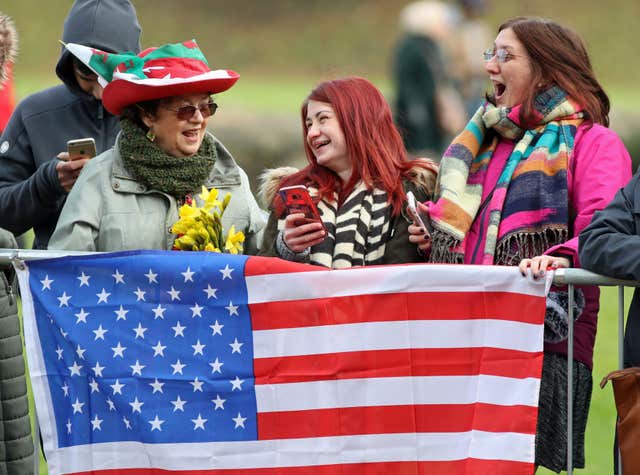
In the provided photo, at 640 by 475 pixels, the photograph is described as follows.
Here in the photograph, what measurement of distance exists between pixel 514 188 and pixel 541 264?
1.62ft

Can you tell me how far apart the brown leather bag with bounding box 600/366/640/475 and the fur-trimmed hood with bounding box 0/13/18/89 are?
2872 mm

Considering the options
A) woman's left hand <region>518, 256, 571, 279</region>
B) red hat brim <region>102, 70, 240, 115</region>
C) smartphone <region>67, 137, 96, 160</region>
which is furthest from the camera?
smartphone <region>67, 137, 96, 160</region>

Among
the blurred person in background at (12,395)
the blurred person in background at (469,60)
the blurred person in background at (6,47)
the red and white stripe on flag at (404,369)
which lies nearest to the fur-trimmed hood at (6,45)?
the blurred person in background at (6,47)

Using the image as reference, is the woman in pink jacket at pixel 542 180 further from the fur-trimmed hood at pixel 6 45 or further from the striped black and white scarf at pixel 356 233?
the fur-trimmed hood at pixel 6 45

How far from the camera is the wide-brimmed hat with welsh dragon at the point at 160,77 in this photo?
5.54 meters

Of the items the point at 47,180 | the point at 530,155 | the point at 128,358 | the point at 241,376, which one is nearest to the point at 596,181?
the point at 530,155

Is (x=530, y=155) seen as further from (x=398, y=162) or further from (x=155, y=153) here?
(x=155, y=153)

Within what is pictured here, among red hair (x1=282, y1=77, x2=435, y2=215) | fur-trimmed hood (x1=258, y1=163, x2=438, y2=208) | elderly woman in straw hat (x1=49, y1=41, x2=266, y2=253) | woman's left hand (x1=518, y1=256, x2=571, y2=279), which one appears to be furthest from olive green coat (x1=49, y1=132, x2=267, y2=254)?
woman's left hand (x1=518, y1=256, x2=571, y2=279)

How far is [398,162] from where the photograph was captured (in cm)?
564

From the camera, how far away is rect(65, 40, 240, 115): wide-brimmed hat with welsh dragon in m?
5.54

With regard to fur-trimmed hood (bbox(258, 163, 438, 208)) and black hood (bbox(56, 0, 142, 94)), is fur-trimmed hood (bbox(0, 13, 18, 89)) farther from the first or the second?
fur-trimmed hood (bbox(258, 163, 438, 208))

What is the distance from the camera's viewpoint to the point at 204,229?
5344 millimetres

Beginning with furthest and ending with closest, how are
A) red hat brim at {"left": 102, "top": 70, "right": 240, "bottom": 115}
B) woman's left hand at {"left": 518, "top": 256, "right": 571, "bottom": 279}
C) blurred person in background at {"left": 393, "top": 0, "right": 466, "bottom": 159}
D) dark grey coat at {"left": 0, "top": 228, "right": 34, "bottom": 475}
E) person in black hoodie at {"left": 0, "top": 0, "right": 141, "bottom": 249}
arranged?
blurred person in background at {"left": 393, "top": 0, "right": 466, "bottom": 159} → person in black hoodie at {"left": 0, "top": 0, "right": 141, "bottom": 249} → red hat brim at {"left": 102, "top": 70, "right": 240, "bottom": 115} → dark grey coat at {"left": 0, "top": 228, "right": 34, "bottom": 475} → woman's left hand at {"left": 518, "top": 256, "right": 571, "bottom": 279}

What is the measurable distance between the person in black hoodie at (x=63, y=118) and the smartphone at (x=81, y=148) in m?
0.34
